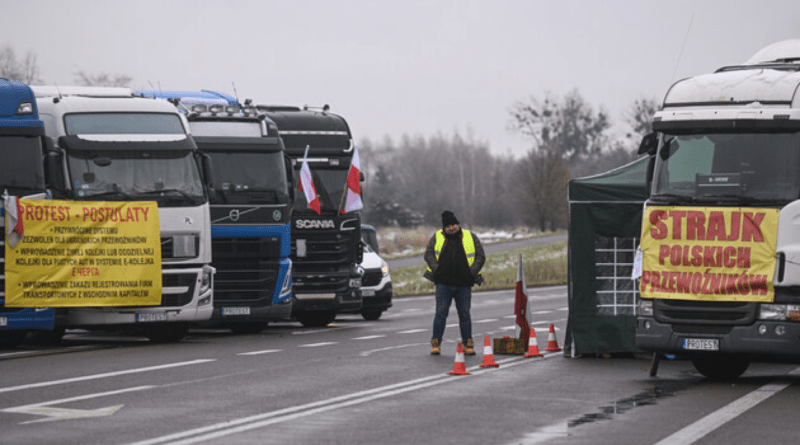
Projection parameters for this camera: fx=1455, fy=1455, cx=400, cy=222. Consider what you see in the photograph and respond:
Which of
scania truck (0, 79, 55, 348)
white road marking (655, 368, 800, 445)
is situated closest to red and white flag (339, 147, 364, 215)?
scania truck (0, 79, 55, 348)

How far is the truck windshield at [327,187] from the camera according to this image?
86.0 feet

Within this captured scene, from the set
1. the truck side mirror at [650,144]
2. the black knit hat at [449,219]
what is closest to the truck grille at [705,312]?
the truck side mirror at [650,144]

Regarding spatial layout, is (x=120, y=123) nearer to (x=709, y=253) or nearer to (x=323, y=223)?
(x=323, y=223)

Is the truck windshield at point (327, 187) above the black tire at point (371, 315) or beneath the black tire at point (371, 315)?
above

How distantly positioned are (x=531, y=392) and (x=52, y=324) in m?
8.76

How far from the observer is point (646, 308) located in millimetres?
15938

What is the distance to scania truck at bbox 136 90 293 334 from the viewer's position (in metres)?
23.5

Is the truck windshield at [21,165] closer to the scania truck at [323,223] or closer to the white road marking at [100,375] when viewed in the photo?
the white road marking at [100,375]

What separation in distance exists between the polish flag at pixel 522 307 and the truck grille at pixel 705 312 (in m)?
3.51

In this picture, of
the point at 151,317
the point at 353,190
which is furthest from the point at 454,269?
the point at 353,190

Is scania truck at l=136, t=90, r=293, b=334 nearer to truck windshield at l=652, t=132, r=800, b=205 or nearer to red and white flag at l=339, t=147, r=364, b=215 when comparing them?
red and white flag at l=339, t=147, r=364, b=215

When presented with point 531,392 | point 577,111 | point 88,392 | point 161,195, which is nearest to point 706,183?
point 531,392

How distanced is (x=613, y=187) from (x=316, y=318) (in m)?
10.2

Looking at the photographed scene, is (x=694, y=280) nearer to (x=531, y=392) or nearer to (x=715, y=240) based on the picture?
(x=715, y=240)
